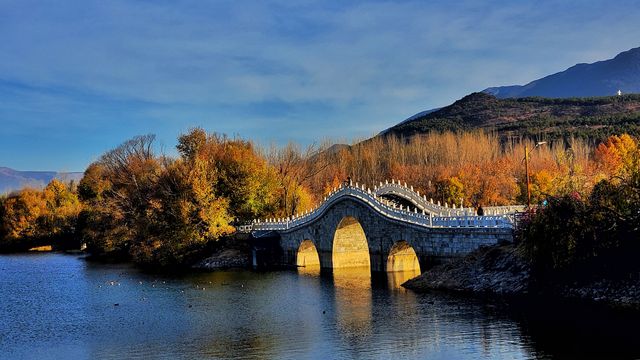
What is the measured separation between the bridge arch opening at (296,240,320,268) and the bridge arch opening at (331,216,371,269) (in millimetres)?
4281

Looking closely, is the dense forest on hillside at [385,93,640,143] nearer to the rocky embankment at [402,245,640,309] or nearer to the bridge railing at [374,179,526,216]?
the bridge railing at [374,179,526,216]

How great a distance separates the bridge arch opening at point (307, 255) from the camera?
53628 millimetres

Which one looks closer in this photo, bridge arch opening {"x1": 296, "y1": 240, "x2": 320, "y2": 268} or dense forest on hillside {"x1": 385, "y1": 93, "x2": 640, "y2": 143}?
bridge arch opening {"x1": 296, "y1": 240, "x2": 320, "y2": 268}

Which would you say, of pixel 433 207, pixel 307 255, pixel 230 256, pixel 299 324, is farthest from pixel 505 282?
pixel 230 256

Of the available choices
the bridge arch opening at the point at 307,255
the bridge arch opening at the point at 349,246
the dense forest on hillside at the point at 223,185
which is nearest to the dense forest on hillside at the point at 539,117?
the dense forest on hillside at the point at 223,185

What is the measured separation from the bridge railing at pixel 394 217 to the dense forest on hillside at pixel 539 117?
71.6 m

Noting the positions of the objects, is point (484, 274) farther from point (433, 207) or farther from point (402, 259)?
point (433, 207)

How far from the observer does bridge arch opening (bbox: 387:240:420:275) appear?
4200 cm

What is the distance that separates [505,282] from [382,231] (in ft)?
40.3

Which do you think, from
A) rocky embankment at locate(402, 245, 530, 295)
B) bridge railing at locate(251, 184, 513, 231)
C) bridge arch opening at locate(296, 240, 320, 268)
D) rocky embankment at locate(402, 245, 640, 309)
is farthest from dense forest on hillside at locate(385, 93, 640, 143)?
rocky embankment at locate(402, 245, 640, 309)

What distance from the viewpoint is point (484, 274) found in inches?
1262

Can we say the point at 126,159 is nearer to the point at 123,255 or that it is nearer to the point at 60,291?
the point at 123,255

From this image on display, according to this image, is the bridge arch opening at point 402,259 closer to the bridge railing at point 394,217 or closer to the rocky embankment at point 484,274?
the bridge railing at point 394,217

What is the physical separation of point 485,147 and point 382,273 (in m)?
55.7
